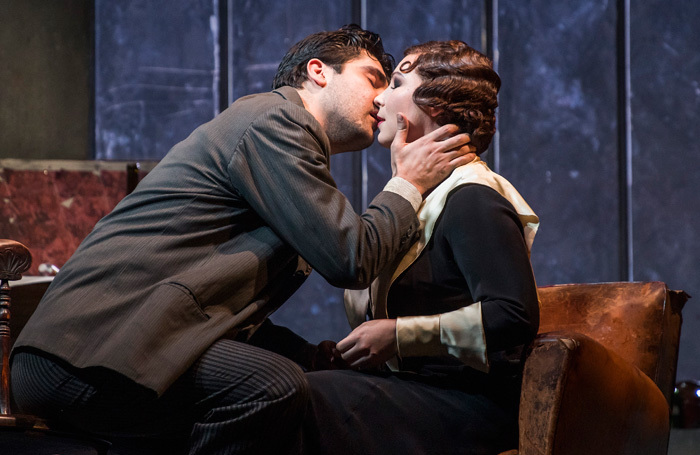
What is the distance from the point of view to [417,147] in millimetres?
1731

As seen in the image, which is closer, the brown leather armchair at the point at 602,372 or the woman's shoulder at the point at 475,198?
the brown leather armchair at the point at 602,372

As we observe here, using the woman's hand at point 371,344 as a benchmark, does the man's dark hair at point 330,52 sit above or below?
above

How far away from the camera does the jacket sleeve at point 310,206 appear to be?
1498mm

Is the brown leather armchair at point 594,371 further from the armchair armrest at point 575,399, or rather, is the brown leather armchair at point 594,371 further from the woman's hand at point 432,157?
the woman's hand at point 432,157

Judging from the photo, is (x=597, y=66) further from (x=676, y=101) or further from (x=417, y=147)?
(x=417, y=147)

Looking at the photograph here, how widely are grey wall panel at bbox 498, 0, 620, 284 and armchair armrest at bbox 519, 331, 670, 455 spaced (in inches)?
123

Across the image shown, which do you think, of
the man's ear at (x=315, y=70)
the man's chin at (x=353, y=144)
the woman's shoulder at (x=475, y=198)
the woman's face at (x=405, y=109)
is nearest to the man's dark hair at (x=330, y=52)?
the man's ear at (x=315, y=70)

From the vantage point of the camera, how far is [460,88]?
172 centimetres

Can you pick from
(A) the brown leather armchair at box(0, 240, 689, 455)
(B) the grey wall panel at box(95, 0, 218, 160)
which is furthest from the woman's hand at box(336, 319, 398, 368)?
(B) the grey wall panel at box(95, 0, 218, 160)

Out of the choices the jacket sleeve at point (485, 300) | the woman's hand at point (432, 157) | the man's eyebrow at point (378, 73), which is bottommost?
the jacket sleeve at point (485, 300)

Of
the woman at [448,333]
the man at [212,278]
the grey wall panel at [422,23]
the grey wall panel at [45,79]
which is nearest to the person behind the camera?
the man at [212,278]

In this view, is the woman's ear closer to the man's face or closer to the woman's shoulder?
the woman's shoulder

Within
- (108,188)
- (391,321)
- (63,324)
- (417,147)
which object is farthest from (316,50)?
(108,188)

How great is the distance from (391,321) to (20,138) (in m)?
3.34
